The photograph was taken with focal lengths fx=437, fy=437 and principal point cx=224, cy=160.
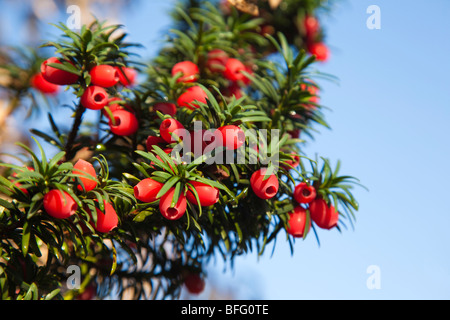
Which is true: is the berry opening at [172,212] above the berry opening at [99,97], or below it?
below

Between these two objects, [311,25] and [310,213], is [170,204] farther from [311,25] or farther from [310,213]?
[311,25]

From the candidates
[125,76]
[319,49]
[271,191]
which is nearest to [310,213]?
[271,191]

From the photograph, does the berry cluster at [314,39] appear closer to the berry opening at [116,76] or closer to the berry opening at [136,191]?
the berry opening at [116,76]

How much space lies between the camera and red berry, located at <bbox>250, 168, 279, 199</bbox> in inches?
53.8

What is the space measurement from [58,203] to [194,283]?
0.89 metres

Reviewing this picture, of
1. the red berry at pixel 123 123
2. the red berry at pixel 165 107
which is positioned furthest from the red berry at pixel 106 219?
the red berry at pixel 165 107

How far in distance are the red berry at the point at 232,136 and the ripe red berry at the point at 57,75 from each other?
1.91 feet

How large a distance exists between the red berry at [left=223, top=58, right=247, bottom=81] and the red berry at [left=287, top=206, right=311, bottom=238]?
2.25ft

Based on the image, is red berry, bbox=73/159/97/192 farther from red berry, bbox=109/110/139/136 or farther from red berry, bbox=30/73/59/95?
red berry, bbox=30/73/59/95

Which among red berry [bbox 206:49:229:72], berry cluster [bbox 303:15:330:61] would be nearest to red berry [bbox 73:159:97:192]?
red berry [bbox 206:49:229:72]

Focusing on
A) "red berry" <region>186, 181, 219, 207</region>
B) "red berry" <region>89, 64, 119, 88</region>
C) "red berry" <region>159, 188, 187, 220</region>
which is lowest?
"red berry" <region>159, 188, 187, 220</region>

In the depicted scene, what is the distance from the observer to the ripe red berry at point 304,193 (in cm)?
157

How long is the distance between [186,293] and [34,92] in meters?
1.14

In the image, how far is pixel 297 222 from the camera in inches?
62.2
